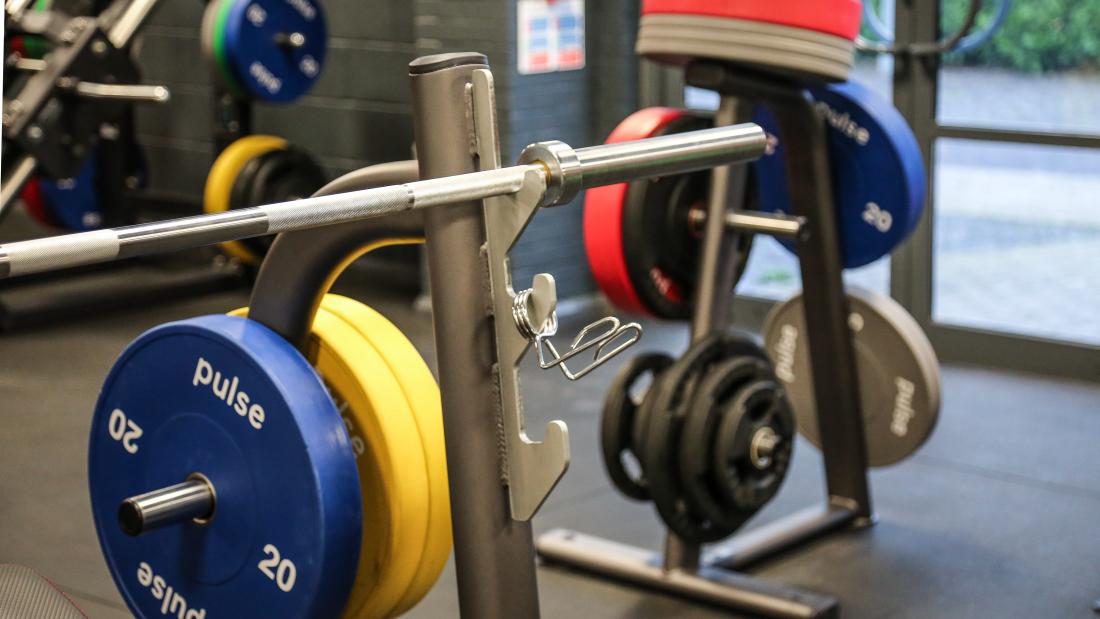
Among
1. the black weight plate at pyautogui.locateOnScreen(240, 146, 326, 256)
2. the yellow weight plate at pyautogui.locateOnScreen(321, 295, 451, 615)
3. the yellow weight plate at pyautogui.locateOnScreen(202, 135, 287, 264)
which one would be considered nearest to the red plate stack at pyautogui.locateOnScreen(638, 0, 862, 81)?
the yellow weight plate at pyautogui.locateOnScreen(321, 295, 451, 615)

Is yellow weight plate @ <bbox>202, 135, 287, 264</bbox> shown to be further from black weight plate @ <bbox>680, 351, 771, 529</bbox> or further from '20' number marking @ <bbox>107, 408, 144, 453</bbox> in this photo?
'20' number marking @ <bbox>107, 408, 144, 453</bbox>

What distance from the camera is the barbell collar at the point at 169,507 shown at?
1631 mm

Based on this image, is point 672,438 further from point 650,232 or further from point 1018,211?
point 1018,211

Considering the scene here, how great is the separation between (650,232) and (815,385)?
23.1 inches

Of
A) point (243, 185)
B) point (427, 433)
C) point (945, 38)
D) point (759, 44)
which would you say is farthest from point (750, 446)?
point (243, 185)

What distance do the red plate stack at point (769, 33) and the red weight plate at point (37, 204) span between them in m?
3.53

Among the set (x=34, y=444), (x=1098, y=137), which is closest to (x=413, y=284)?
(x=34, y=444)

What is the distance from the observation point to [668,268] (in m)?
2.84

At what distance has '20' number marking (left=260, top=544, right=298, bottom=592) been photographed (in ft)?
5.37

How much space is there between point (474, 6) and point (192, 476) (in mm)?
3480

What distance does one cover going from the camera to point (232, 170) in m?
5.20

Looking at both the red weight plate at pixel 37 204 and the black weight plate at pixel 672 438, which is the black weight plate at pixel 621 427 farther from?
the red weight plate at pixel 37 204

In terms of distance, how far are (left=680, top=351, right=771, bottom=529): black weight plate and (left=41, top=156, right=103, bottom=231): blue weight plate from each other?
3529 millimetres

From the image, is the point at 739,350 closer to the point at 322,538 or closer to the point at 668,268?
the point at 668,268
